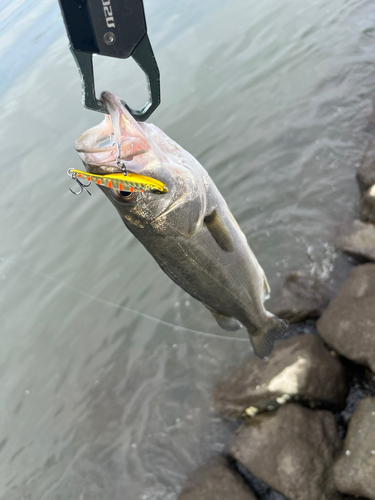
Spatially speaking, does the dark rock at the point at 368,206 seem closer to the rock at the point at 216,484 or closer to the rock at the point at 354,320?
the rock at the point at 354,320

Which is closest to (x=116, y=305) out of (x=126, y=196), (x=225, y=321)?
(x=225, y=321)

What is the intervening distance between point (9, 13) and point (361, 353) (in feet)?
48.8

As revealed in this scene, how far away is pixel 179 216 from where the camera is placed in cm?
211

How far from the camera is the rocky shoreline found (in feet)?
9.96

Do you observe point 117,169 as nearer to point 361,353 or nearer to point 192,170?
point 192,170

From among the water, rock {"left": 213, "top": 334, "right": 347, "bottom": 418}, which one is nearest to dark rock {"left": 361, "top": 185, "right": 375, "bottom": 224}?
the water

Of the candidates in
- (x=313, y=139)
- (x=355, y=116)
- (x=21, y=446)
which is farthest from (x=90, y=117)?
(x=21, y=446)

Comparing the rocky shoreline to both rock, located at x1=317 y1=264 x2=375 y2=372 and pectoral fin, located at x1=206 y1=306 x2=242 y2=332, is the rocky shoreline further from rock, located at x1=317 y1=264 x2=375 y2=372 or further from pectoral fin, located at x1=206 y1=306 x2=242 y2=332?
pectoral fin, located at x1=206 y1=306 x2=242 y2=332

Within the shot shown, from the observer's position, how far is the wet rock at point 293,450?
3.04m

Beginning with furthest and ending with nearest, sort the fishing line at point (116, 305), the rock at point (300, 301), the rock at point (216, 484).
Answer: the fishing line at point (116, 305), the rock at point (300, 301), the rock at point (216, 484)

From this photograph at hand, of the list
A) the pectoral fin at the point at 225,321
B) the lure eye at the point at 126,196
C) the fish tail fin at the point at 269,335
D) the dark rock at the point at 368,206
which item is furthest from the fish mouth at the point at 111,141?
the dark rock at the point at 368,206

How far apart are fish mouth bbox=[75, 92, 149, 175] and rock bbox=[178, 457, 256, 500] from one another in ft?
9.72

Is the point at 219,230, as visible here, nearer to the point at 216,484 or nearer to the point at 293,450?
the point at 293,450

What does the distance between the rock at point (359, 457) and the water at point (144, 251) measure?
1373mm
